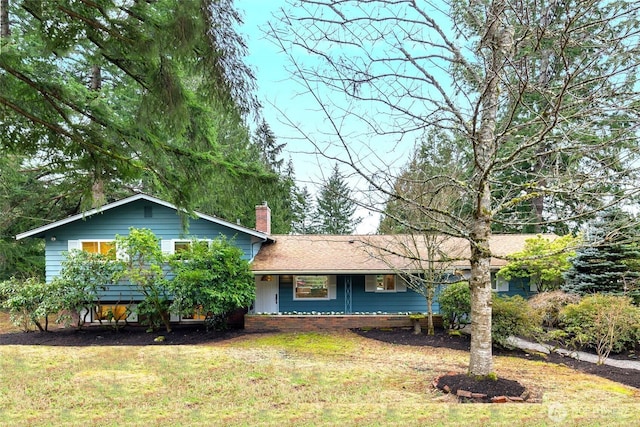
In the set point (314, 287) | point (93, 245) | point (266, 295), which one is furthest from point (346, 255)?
point (93, 245)

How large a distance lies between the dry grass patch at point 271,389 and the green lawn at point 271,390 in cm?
2

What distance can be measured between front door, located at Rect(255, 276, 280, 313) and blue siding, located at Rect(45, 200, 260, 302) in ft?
3.62

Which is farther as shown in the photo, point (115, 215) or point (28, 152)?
point (115, 215)

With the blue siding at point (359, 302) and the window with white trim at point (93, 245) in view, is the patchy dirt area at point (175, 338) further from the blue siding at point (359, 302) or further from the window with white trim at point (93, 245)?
the window with white trim at point (93, 245)

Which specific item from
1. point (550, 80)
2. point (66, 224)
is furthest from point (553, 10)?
point (66, 224)

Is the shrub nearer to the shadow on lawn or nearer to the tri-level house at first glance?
the shadow on lawn

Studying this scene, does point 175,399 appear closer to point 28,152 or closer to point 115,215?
point 28,152

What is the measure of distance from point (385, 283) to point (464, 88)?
32.1 ft

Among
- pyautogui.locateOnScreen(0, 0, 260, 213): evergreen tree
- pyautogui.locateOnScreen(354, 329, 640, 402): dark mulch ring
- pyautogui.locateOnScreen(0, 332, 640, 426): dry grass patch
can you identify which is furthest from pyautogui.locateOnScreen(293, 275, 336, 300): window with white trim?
pyautogui.locateOnScreen(0, 0, 260, 213): evergreen tree

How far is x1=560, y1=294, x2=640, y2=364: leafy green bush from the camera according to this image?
855cm

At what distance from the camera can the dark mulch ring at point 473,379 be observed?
564cm

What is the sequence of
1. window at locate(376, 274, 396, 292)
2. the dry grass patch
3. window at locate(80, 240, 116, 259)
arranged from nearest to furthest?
the dry grass patch
window at locate(80, 240, 116, 259)
window at locate(376, 274, 396, 292)

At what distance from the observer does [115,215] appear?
44.1 ft

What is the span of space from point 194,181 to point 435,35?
3.72 metres
